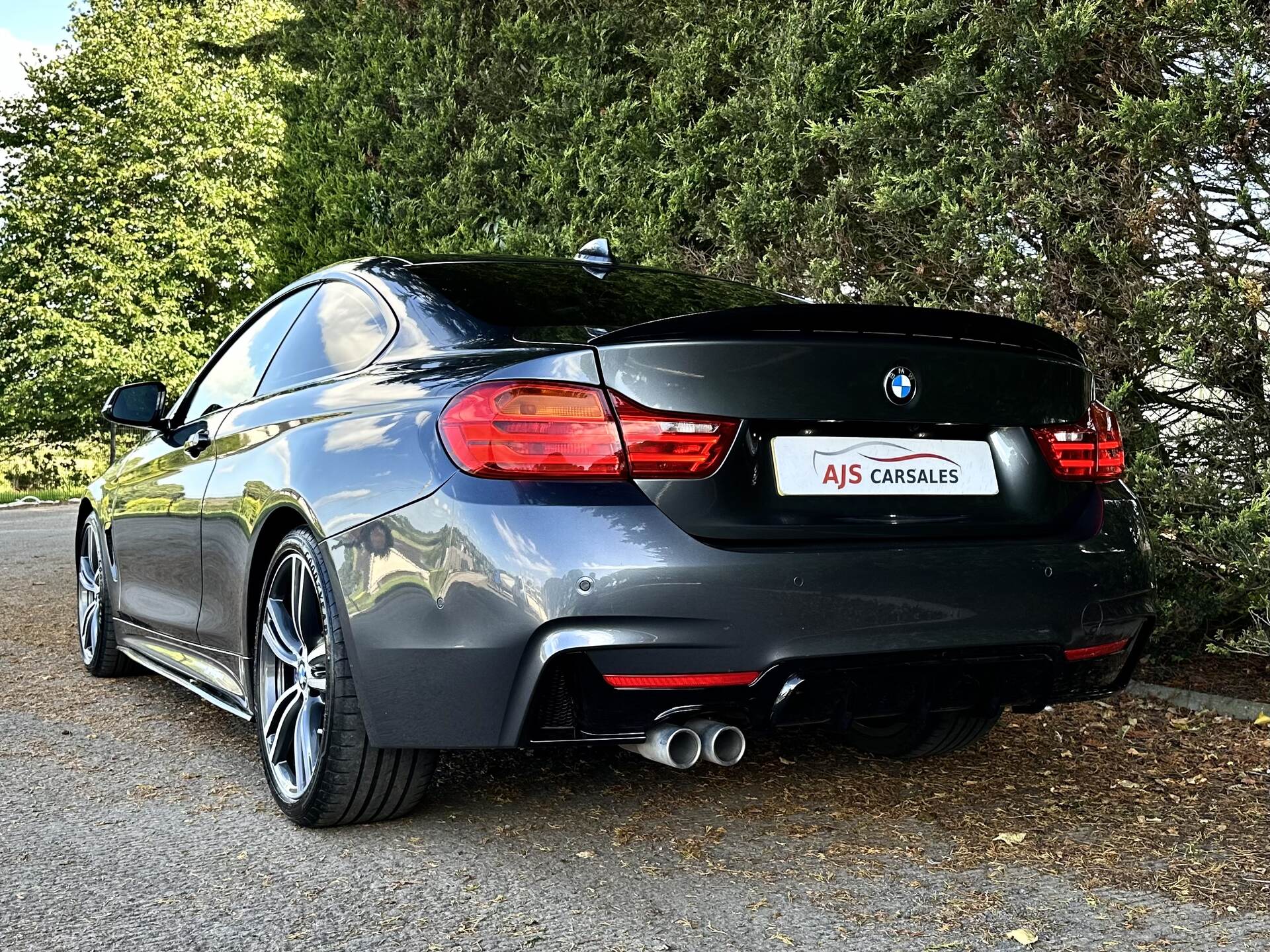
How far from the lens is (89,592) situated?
5906 mm

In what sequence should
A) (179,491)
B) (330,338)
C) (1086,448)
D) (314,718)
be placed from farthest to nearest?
(179,491) < (330,338) < (314,718) < (1086,448)

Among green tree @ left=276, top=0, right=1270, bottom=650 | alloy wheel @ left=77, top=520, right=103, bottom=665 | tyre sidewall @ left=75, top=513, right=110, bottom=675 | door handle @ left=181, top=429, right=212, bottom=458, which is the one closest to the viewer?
door handle @ left=181, top=429, right=212, bottom=458

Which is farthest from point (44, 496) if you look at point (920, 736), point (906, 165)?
point (920, 736)

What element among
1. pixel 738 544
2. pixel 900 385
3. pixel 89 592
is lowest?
pixel 89 592

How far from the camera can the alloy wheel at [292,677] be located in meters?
3.53

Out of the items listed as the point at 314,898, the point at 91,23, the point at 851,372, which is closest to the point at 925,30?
the point at 851,372

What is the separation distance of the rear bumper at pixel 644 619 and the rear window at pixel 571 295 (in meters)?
0.51

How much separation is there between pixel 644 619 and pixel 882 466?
67 cm

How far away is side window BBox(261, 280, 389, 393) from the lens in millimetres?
3807

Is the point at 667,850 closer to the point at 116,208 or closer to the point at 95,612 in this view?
the point at 95,612

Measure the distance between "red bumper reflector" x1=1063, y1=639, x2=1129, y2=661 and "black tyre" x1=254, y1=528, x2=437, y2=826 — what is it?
1.56m

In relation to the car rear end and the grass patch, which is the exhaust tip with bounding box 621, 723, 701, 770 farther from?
the grass patch

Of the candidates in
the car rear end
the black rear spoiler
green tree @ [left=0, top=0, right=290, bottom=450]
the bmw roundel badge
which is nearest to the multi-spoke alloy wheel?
the car rear end

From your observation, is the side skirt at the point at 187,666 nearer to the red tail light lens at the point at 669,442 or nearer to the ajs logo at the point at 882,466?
the red tail light lens at the point at 669,442
